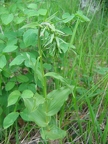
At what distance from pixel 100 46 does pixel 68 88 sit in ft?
3.19

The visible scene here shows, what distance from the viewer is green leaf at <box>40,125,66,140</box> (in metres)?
1.35

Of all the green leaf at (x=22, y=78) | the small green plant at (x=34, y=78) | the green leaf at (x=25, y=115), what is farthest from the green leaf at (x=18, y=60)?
the green leaf at (x=25, y=115)

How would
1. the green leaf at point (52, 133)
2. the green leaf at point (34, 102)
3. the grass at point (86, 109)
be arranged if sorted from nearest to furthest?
the green leaf at point (34, 102) → the green leaf at point (52, 133) → the grass at point (86, 109)

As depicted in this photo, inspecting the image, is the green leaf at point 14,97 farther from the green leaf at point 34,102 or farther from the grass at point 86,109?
the grass at point 86,109

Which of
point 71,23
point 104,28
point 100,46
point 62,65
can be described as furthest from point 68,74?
point 104,28

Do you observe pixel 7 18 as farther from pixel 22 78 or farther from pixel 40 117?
pixel 40 117

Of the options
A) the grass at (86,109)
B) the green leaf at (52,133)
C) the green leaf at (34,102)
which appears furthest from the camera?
the grass at (86,109)

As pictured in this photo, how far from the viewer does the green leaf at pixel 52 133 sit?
135 cm

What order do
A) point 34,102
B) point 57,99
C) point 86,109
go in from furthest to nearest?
point 86,109 < point 57,99 < point 34,102

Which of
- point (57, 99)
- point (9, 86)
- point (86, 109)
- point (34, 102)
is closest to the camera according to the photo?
point (34, 102)

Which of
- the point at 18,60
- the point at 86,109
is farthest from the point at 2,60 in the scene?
the point at 86,109

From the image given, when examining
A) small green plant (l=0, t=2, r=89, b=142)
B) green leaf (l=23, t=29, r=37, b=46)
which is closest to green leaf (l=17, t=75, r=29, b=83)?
small green plant (l=0, t=2, r=89, b=142)

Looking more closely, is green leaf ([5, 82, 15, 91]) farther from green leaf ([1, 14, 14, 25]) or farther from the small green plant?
green leaf ([1, 14, 14, 25])

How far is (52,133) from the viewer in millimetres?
1389
